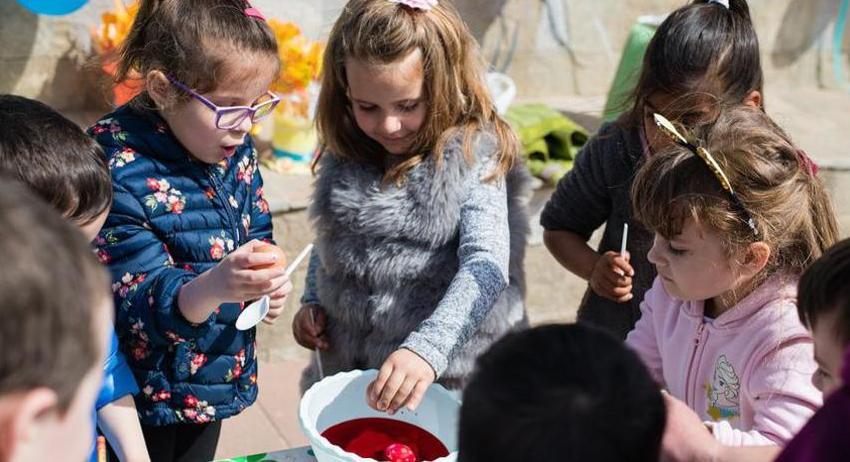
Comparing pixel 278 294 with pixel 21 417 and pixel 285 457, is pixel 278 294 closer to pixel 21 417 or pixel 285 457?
pixel 285 457

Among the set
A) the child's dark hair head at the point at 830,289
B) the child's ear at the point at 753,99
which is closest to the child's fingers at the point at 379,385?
the child's dark hair head at the point at 830,289

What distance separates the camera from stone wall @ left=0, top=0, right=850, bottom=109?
3.83m

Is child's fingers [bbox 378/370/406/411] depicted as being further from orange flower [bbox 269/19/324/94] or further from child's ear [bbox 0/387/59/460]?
orange flower [bbox 269/19/324/94]

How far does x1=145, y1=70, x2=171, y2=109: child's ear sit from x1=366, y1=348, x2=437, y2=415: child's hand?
645 mm

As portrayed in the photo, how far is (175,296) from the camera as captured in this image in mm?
Answer: 1767

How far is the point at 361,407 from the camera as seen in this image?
173cm

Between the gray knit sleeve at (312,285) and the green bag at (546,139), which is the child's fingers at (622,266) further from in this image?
the green bag at (546,139)

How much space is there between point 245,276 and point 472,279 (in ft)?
1.42

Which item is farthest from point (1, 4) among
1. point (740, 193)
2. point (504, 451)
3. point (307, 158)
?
point (504, 451)

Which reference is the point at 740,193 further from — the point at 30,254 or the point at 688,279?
the point at 30,254

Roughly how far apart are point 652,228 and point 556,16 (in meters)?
3.25

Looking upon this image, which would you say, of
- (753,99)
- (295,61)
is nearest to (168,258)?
(753,99)

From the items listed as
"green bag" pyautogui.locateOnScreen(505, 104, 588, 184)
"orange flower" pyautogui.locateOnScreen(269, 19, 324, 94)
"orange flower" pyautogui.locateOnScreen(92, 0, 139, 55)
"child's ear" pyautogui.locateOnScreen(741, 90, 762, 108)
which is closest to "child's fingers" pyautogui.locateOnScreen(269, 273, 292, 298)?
"child's ear" pyautogui.locateOnScreen(741, 90, 762, 108)

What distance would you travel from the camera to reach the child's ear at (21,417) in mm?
883
